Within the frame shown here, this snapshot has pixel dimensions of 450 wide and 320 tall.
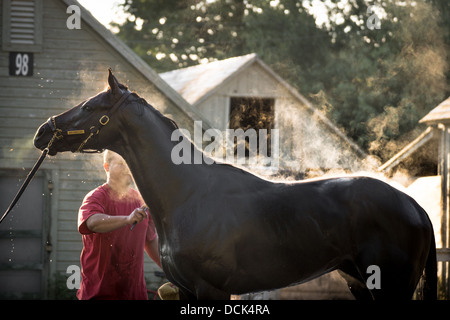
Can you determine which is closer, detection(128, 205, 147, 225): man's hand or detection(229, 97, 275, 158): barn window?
detection(128, 205, 147, 225): man's hand

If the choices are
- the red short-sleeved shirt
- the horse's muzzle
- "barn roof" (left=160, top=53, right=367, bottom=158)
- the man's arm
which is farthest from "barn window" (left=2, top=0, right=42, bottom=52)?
"barn roof" (left=160, top=53, right=367, bottom=158)

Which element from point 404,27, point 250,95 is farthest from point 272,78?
point 404,27

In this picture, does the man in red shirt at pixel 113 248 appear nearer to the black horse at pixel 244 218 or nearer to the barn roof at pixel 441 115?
the black horse at pixel 244 218

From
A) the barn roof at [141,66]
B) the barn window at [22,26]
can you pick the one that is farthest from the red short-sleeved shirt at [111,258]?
the barn window at [22,26]

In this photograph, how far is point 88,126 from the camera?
161 inches

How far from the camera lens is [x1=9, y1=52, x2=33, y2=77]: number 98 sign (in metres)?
11.4

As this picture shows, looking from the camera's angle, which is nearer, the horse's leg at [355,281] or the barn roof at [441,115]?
the horse's leg at [355,281]

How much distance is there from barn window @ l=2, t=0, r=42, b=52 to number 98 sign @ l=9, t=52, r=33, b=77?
0.11m

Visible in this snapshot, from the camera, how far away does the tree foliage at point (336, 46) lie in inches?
→ 909

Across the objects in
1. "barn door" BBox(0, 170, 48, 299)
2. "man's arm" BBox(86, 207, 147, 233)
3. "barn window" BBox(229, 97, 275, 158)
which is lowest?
"barn door" BBox(0, 170, 48, 299)

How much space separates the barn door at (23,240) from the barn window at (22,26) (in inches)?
94.9

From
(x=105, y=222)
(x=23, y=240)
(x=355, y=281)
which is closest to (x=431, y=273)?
(x=355, y=281)

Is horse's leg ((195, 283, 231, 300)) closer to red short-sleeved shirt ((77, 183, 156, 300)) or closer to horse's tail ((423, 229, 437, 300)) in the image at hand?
red short-sleeved shirt ((77, 183, 156, 300))
